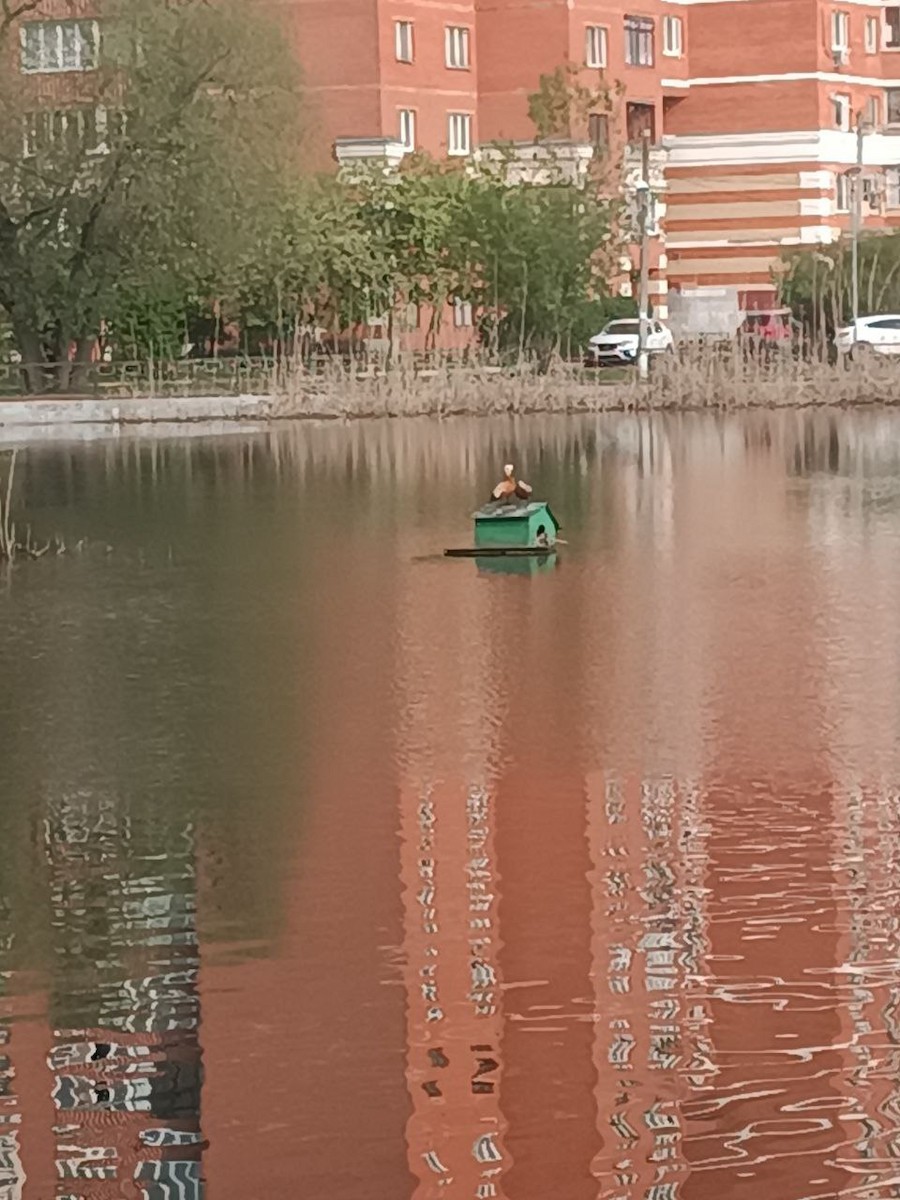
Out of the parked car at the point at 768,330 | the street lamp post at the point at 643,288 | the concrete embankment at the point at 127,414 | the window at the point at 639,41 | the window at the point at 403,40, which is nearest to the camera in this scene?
the concrete embankment at the point at 127,414

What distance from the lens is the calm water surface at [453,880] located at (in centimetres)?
866

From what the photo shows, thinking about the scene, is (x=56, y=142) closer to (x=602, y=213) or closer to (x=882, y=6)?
(x=602, y=213)

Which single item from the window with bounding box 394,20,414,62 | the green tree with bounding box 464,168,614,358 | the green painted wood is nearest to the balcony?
the green tree with bounding box 464,168,614,358

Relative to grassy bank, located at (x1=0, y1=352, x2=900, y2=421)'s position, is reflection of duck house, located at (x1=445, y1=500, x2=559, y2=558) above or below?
below

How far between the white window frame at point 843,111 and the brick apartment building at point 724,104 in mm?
76

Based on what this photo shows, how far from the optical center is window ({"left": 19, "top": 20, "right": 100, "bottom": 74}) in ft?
190

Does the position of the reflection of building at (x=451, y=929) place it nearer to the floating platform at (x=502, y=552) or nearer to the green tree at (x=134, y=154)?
the floating platform at (x=502, y=552)

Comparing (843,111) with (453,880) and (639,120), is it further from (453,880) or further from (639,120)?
(453,880)

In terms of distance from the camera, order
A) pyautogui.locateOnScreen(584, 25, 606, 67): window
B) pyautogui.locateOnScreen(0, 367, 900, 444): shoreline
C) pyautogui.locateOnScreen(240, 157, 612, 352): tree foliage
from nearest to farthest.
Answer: pyautogui.locateOnScreen(0, 367, 900, 444): shoreline
pyautogui.locateOnScreen(240, 157, 612, 352): tree foliage
pyautogui.locateOnScreen(584, 25, 606, 67): window

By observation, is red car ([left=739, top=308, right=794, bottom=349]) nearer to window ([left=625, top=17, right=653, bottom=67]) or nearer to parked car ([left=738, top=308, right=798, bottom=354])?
parked car ([left=738, top=308, right=798, bottom=354])

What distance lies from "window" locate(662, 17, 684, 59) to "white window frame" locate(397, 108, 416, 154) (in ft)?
48.9

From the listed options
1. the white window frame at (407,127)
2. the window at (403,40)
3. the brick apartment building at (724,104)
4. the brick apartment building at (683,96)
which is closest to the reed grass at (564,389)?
the brick apartment building at (683,96)

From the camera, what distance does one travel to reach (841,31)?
94.8 m

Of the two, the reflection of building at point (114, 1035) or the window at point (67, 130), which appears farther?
the window at point (67, 130)
